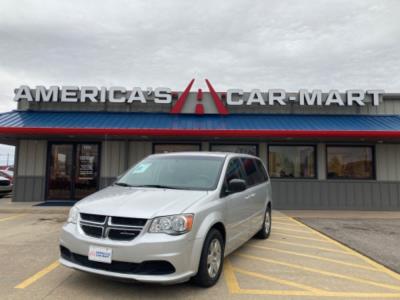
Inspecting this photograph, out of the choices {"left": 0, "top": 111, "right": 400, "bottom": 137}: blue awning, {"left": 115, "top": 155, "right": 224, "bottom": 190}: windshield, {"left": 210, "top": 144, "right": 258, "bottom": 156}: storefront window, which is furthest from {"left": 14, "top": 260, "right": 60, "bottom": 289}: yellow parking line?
{"left": 210, "top": 144, "right": 258, "bottom": 156}: storefront window

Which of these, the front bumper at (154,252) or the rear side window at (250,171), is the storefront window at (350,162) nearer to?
the rear side window at (250,171)

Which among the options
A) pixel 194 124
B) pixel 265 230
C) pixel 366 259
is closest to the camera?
pixel 366 259

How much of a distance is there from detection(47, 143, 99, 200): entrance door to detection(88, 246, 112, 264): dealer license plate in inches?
381

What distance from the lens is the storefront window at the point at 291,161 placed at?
1262 cm

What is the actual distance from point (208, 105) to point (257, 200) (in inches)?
314

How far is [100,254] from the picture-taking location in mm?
3547

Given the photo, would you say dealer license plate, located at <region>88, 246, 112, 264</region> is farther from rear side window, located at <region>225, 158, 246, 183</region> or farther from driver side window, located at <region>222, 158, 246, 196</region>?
rear side window, located at <region>225, 158, 246, 183</region>

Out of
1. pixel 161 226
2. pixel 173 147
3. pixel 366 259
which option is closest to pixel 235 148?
pixel 173 147

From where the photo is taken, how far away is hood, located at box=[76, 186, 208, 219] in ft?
12.0

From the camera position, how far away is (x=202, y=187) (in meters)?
4.49

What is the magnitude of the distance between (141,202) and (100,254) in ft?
2.54

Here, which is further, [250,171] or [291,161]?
[291,161]

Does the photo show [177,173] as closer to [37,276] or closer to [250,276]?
[250,276]

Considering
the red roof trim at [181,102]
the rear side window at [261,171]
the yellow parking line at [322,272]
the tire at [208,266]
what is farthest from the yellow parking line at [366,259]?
the red roof trim at [181,102]
